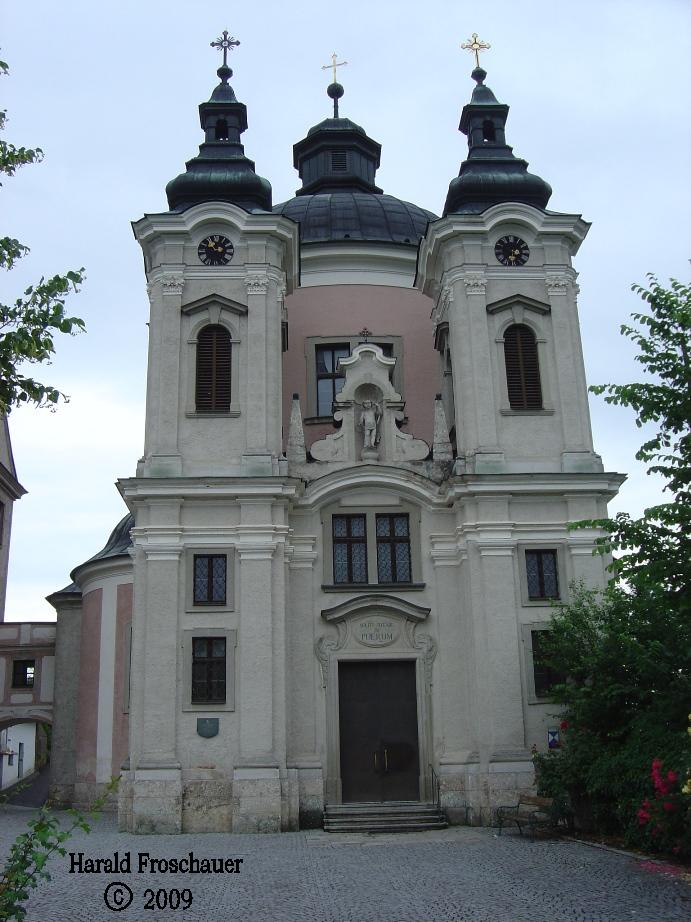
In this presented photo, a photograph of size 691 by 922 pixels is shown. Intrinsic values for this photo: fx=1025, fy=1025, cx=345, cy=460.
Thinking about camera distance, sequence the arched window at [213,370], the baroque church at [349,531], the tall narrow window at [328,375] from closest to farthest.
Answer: the baroque church at [349,531], the arched window at [213,370], the tall narrow window at [328,375]

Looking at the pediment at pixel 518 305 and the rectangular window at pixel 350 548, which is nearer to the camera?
the rectangular window at pixel 350 548

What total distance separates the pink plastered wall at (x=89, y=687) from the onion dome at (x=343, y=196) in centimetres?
1161

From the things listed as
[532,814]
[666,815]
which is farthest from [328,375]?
[666,815]

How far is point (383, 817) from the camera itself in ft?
62.7

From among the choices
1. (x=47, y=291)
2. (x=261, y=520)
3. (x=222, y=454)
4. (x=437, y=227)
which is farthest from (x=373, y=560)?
(x=47, y=291)

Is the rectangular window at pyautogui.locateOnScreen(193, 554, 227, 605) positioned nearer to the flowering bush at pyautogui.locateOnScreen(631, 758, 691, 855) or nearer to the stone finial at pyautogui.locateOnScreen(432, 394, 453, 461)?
the stone finial at pyautogui.locateOnScreen(432, 394, 453, 461)

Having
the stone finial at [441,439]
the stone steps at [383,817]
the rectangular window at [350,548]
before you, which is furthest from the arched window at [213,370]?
the stone steps at [383,817]

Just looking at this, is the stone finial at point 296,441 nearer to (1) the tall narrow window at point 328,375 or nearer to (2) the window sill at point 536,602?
(1) the tall narrow window at point 328,375

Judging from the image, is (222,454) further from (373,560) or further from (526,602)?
A: (526,602)

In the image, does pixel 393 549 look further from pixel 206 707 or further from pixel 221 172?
pixel 221 172

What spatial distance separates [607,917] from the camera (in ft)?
33.6

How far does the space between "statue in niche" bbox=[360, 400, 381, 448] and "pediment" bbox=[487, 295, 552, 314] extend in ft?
11.0

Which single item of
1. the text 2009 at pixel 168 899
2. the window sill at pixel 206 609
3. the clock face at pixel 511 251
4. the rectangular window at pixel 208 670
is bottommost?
the text 2009 at pixel 168 899
